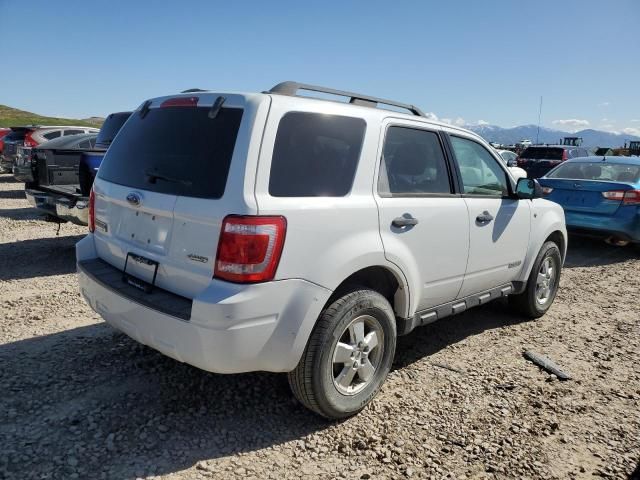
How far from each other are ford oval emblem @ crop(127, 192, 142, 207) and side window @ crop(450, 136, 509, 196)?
2374mm

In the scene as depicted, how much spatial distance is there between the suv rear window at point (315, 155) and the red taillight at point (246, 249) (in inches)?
8.4

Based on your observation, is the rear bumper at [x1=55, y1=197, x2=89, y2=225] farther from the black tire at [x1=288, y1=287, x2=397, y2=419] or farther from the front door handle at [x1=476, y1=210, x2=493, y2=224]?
the front door handle at [x1=476, y1=210, x2=493, y2=224]

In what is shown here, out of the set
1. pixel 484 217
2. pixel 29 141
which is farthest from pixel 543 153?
pixel 29 141

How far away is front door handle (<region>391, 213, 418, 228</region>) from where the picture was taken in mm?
3082

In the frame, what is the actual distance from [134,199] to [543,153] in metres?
16.1

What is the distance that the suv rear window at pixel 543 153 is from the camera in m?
15.8

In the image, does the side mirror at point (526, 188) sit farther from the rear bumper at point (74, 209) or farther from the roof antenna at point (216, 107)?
the rear bumper at point (74, 209)

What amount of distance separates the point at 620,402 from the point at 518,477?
137 cm

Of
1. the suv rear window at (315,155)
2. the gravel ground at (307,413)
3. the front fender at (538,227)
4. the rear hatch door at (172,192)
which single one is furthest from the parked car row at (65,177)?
the front fender at (538,227)

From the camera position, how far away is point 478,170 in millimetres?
4059

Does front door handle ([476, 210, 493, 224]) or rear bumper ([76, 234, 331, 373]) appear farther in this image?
front door handle ([476, 210, 493, 224])

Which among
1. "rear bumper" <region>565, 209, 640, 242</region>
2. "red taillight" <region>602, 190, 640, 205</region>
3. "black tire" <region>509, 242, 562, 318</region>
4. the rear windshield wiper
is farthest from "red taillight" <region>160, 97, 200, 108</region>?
"red taillight" <region>602, 190, 640, 205</region>

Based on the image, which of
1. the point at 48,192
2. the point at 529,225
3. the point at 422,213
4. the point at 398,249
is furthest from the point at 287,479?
the point at 48,192

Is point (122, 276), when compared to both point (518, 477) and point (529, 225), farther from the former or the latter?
point (529, 225)
